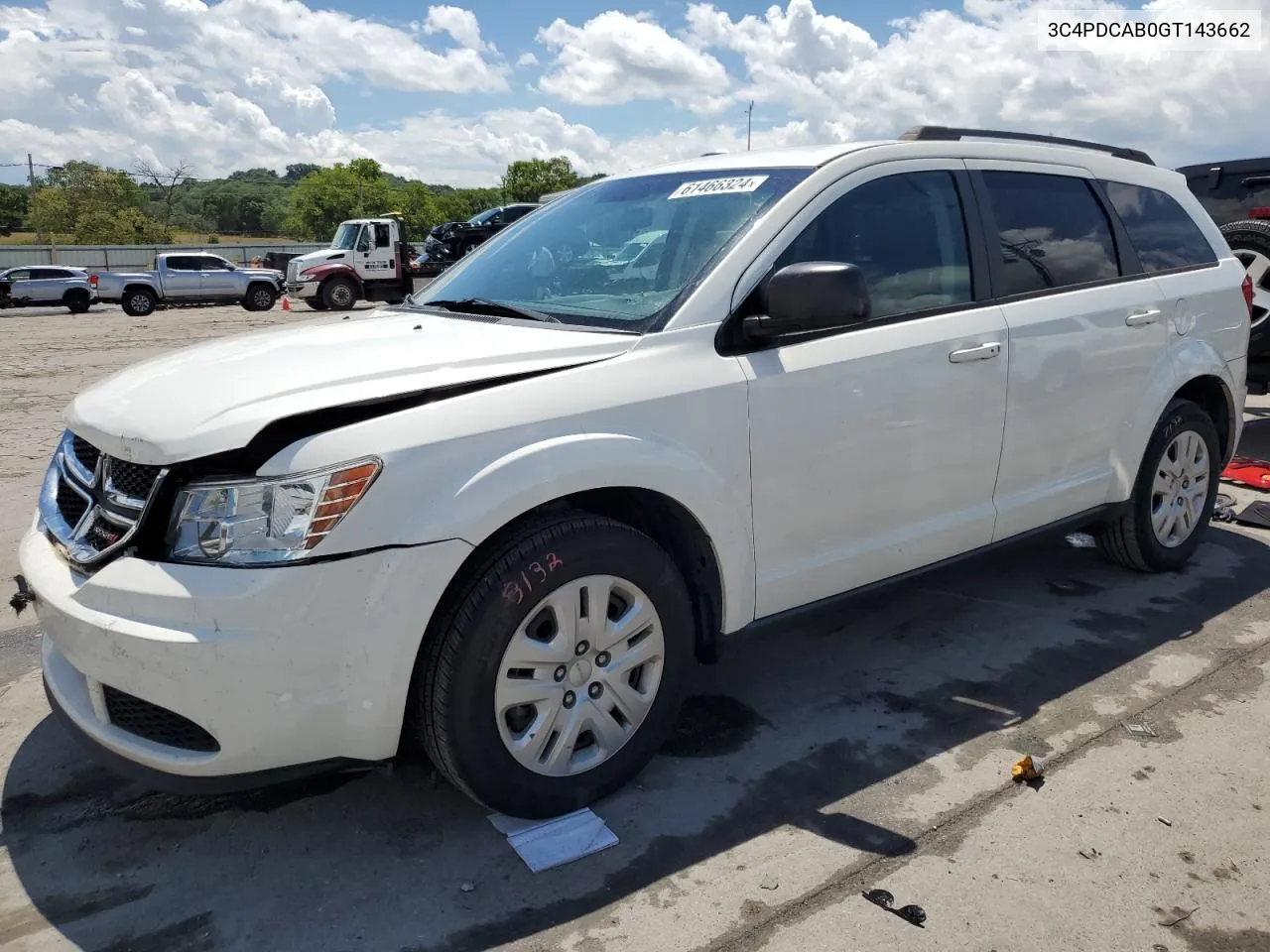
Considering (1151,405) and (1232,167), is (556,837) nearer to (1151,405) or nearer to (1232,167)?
(1151,405)

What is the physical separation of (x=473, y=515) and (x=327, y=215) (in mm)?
111743

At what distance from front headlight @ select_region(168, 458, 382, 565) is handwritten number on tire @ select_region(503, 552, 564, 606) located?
17.3 inches

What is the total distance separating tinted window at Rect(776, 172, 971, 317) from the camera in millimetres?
3197

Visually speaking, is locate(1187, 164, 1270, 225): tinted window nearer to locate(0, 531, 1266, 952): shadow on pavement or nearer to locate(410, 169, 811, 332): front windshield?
locate(0, 531, 1266, 952): shadow on pavement

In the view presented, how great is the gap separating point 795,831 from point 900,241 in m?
1.95


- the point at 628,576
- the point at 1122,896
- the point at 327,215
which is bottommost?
the point at 1122,896

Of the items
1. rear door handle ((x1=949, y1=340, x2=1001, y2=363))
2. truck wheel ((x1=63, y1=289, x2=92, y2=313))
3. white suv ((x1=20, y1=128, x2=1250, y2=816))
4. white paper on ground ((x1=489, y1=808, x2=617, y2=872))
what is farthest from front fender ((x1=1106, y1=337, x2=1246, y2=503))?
truck wheel ((x1=63, y1=289, x2=92, y2=313))

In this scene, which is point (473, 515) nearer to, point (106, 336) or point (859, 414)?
point (859, 414)

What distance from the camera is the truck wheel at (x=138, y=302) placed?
84.4ft

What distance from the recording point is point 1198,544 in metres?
5.09

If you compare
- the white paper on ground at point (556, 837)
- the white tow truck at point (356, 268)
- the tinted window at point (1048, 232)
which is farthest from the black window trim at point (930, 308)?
the white tow truck at point (356, 268)

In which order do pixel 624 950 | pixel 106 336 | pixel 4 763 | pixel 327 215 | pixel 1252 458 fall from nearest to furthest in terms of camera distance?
pixel 624 950, pixel 4 763, pixel 1252 458, pixel 106 336, pixel 327 215

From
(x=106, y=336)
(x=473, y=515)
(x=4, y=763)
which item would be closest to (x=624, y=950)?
(x=473, y=515)

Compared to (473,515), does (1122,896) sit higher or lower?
lower
